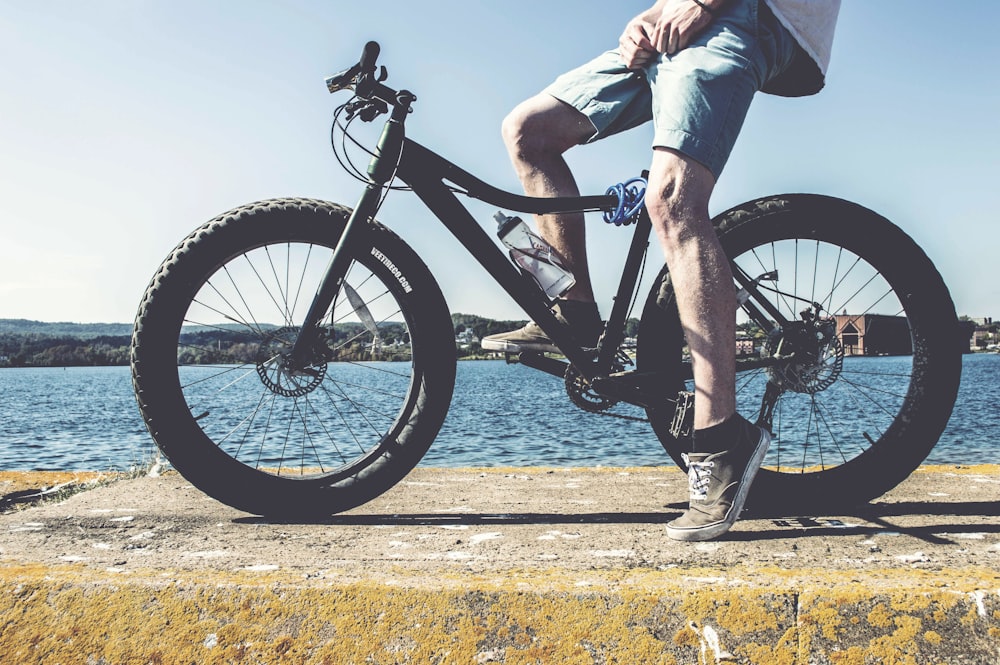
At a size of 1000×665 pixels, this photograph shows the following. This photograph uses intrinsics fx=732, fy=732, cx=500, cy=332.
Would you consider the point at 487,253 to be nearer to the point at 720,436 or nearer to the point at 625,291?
the point at 625,291

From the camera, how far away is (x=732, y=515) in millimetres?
2213

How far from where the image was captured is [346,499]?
103 inches

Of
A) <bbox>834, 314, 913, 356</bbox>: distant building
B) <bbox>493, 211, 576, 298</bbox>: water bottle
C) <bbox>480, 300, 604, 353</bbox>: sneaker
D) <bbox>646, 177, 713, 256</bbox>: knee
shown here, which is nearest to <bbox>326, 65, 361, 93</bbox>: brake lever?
<bbox>493, 211, 576, 298</bbox>: water bottle

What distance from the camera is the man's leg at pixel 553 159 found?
277 centimetres

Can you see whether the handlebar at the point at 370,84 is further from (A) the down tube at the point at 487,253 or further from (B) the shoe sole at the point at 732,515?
(B) the shoe sole at the point at 732,515

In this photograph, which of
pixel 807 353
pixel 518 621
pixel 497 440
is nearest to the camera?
pixel 518 621

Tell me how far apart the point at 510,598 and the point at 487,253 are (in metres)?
1.40

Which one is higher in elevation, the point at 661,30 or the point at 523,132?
the point at 661,30

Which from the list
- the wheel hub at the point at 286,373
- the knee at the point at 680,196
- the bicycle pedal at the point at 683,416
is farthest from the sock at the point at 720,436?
the wheel hub at the point at 286,373

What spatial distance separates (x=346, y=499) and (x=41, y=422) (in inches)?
1457

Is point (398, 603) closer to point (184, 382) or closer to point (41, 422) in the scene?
point (184, 382)

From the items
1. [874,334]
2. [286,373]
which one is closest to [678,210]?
[874,334]

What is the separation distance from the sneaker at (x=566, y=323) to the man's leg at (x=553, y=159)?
41 millimetres

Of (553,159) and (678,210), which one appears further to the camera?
(553,159)
